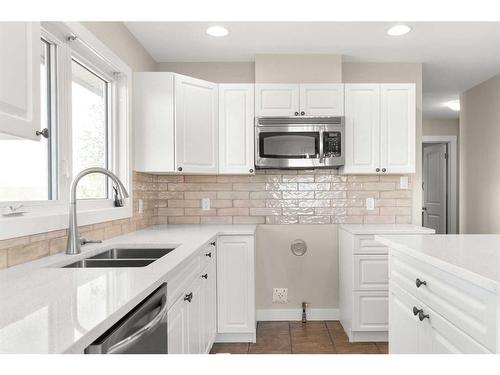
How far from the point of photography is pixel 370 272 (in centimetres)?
293

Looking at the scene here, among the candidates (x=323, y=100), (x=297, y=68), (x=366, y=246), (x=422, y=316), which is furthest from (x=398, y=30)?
(x=422, y=316)

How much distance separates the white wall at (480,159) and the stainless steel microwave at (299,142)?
2.17 m

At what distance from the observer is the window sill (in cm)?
143

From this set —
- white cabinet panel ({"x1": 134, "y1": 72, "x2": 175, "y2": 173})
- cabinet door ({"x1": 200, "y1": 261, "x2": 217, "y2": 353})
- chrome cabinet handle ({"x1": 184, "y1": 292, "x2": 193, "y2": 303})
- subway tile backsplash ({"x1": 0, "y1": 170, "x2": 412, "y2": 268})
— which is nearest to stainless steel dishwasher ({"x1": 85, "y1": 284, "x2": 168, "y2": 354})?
chrome cabinet handle ({"x1": 184, "y1": 292, "x2": 193, "y2": 303})

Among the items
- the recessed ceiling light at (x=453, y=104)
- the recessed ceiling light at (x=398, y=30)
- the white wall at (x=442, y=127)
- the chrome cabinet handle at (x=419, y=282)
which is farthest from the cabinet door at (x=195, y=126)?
the white wall at (x=442, y=127)

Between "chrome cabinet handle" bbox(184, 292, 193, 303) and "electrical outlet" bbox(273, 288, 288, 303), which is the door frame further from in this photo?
"chrome cabinet handle" bbox(184, 292, 193, 303)

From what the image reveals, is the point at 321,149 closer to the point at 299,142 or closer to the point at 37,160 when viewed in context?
the point at 299,142

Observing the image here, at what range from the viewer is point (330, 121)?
3.13 meters

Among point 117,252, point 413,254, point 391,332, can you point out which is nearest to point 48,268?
point 117,252

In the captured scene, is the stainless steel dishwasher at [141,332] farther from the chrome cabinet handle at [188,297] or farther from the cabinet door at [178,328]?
the chrome cabinet handle at [188,297]

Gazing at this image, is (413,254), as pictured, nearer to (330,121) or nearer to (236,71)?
(330,121)

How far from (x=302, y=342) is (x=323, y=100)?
6.46 ft

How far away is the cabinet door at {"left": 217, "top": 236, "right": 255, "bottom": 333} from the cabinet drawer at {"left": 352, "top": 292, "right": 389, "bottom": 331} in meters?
0.82
